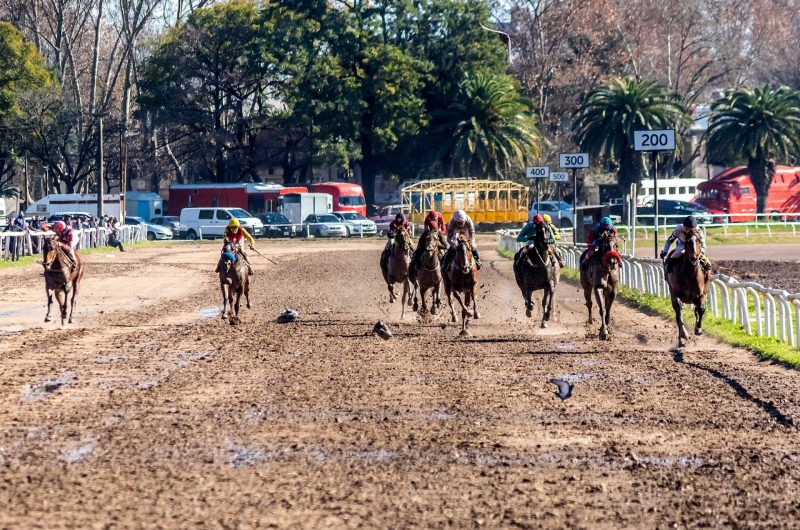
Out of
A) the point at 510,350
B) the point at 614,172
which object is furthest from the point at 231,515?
the point at 614,172

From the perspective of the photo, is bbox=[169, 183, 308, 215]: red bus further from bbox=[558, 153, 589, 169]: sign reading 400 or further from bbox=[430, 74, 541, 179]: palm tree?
bbox=[558, 153, 589, 169]: sign reading 400

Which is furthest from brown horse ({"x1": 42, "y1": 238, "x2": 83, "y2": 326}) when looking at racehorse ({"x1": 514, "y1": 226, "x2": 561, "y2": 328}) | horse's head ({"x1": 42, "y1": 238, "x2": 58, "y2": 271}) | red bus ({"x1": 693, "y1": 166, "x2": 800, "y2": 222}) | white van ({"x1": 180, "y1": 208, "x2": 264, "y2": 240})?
red bus ({"x1": 693, "y1": 166, "x2": 800, "y2": 222})

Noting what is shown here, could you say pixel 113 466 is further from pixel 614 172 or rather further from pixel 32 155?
pixel 614 172

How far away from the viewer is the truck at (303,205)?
2603 inches

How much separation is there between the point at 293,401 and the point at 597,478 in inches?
158

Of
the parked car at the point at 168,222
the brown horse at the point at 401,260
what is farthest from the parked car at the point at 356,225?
the brown horse at the point at 401,260

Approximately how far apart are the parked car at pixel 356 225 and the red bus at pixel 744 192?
1922 centimetres

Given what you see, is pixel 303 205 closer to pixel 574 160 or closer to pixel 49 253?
pixel 574 160

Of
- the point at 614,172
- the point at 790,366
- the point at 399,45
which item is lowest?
A: the point at 790,366

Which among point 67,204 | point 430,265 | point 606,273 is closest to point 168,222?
point 67,204

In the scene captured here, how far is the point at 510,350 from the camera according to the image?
1559 cm

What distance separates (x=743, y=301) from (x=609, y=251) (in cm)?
239

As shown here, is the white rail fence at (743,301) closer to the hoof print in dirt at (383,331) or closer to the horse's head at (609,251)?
the horse's head at (609,251)

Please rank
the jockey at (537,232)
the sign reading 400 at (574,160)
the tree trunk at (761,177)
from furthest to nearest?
the tree trunk at (761,177), the sign reading 400 at (574,160), the jockey at (537,232)
